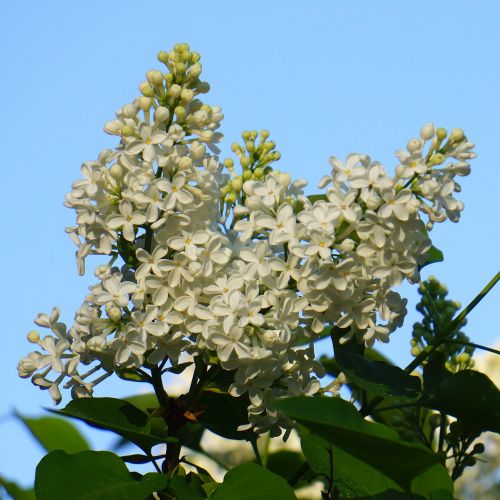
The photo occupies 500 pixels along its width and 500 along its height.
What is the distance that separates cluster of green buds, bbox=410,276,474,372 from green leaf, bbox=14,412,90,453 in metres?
0.91

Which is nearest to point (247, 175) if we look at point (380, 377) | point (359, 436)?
point (380, 377)

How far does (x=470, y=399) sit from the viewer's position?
5.60 ft

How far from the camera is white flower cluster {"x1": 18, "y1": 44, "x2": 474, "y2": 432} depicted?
169 cm

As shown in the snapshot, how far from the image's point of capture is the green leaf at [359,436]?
128 centimetres

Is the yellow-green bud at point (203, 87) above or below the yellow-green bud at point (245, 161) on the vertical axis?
above

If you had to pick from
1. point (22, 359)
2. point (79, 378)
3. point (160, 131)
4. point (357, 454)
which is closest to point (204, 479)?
point (79, 378)

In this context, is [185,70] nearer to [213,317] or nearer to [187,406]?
[213,317]

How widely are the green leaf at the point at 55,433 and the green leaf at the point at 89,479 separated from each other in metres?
0.67

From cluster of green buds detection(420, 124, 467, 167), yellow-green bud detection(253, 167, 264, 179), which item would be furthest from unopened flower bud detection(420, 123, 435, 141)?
yellow-green bud detection(253, 167, 264, 179)

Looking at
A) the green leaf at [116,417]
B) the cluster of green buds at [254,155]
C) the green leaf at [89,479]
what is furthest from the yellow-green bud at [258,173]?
the green leaf at [89,479]

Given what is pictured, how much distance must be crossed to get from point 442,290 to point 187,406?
905mm

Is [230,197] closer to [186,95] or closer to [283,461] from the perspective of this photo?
[186,95]

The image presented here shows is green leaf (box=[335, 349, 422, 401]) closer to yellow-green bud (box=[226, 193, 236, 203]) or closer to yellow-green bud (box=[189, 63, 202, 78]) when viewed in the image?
yellow-green bud (box=[226, 193, 236, 203])

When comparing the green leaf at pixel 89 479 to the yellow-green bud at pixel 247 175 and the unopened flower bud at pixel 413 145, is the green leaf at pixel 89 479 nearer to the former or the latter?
the yellow-green bud at pixel 247 175
